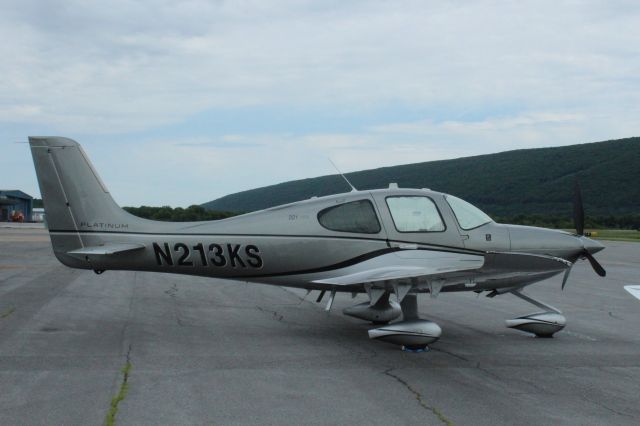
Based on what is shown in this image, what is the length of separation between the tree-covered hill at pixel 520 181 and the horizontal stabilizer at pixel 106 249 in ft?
300

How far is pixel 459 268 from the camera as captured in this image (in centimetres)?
959

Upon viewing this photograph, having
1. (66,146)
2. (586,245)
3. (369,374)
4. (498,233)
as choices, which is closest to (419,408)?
(369,374)

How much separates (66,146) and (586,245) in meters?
8.69

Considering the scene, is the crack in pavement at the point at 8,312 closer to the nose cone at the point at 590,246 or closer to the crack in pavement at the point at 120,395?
the crack in pavement at the point at 120,395

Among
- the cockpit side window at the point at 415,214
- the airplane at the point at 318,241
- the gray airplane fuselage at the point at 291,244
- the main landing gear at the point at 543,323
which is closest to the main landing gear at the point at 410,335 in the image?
the airplane at the point at 318,241

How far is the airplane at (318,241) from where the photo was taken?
33.9 ft

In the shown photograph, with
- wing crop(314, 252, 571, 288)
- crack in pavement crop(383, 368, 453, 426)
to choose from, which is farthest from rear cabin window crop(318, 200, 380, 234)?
crack in pavement crop(383, 368, 453, 426)

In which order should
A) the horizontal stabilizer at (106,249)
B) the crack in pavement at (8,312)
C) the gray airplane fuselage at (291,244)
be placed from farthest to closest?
the crack in pavement at (8,312) → the gray airplane fuselage at (291,244) → the horizontal stabilizer at (106,249)

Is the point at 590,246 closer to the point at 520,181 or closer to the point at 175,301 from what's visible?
the point at 175,301

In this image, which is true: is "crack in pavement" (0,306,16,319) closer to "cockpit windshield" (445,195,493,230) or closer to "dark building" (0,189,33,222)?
"cockpit windshield" (445,195,493,230)

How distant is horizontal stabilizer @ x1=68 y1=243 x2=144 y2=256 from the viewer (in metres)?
10.3

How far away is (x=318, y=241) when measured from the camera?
1056 cm

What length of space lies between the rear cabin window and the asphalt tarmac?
179 cm

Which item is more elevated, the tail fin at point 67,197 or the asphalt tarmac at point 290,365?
the tail fin at point 67,197
